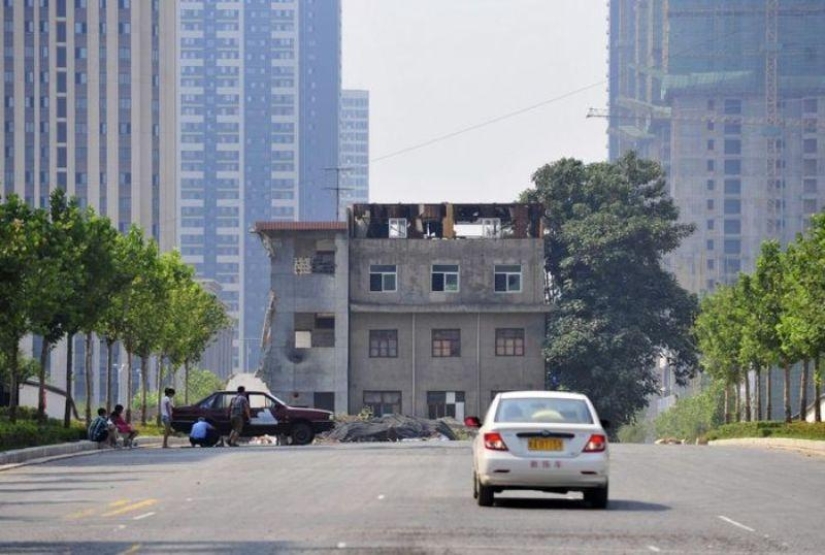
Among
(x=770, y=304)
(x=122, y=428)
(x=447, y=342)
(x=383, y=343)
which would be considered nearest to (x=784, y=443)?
(x=770, y=304)

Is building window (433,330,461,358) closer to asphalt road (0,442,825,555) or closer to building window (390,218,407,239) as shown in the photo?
building window (390,218,407,239)

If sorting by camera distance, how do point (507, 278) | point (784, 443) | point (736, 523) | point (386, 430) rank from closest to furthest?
point (736, 523), point (784, 443), point (386, 430), point (507, 278)

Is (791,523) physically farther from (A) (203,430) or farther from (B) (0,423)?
(A) (203,430)

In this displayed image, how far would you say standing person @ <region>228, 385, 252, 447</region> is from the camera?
55938mm

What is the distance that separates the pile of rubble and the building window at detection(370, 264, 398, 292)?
21700 millimetres

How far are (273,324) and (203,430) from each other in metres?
47.4

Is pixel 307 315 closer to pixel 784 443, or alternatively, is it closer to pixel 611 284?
pixel 611 284

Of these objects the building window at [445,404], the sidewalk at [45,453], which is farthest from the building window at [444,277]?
the sidewalk at [45,453]

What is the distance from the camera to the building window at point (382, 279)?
105 meters

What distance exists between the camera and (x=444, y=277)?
105375 millimetres

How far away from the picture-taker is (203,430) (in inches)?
2217

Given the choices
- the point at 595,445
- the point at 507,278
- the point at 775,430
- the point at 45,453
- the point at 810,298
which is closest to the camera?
the point at 595,445

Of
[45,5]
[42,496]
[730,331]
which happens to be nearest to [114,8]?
[45,5]

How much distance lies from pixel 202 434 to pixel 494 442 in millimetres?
31515
